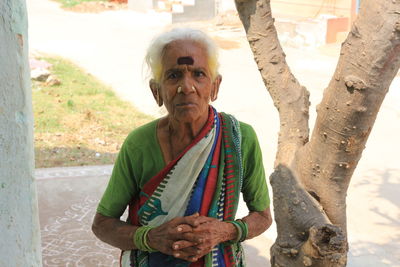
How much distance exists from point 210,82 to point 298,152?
2.37 feet

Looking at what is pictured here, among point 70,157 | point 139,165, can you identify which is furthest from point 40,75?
point 139,165

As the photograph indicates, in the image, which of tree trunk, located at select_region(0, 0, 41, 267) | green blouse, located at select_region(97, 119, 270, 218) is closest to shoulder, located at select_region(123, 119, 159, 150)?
green blouse, located at select_region(97, 119, 270, 218)

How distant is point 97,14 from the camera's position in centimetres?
2045

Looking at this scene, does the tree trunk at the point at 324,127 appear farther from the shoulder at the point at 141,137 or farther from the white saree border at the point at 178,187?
the shoulder at the point at 141,137

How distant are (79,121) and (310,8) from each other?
9004 millimetres

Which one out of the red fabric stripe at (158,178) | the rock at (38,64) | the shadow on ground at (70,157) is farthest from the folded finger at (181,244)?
the rock at (38,64)

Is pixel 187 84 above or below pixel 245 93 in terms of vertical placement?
above

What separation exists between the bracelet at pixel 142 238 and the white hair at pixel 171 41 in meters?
0.53

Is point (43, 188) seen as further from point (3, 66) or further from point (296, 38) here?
point (296, 38)

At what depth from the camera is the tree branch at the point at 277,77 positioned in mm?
2691

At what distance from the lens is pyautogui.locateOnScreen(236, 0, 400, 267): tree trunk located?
6.48ft

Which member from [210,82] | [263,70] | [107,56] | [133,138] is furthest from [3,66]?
[107,56]

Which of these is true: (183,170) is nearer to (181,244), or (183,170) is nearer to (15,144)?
(181,244)

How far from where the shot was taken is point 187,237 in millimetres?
1782
